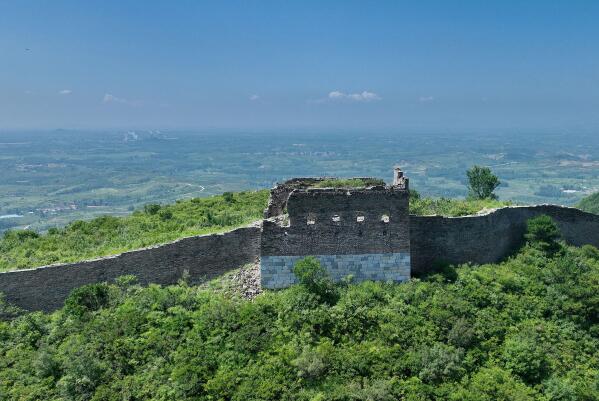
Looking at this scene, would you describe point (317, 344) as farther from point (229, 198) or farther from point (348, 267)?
point (229, 198)

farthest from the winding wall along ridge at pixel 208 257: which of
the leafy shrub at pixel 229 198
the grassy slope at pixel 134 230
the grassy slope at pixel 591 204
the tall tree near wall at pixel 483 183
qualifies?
the grassy slope at pixel 591 204

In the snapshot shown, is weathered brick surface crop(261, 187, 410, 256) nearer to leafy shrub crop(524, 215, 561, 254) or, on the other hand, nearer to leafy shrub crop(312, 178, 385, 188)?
leafy shrub crop(312, 178, 385, 188)

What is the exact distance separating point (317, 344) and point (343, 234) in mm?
4167

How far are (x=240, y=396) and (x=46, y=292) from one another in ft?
29.1

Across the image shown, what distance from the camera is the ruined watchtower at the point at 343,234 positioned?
760 inches

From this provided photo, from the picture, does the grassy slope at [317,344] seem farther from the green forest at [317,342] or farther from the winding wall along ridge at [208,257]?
the winding wall along ridge at [208,257]

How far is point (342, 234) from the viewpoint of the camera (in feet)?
63.9

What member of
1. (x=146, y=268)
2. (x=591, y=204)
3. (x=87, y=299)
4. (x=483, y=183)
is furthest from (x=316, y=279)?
(x=591, y=204)

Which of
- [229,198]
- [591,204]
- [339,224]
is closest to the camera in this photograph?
→ [339,224]

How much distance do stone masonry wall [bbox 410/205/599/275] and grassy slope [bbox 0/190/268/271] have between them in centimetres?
818

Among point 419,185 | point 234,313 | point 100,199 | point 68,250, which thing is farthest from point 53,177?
point 234,313

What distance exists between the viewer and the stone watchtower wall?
19.3m

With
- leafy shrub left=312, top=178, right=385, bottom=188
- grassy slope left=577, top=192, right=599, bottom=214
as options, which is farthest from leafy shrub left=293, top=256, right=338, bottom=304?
grassy slope left=577, top=192, right=599, bottom=214

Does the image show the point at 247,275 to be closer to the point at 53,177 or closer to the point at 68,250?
the point at 68,250
